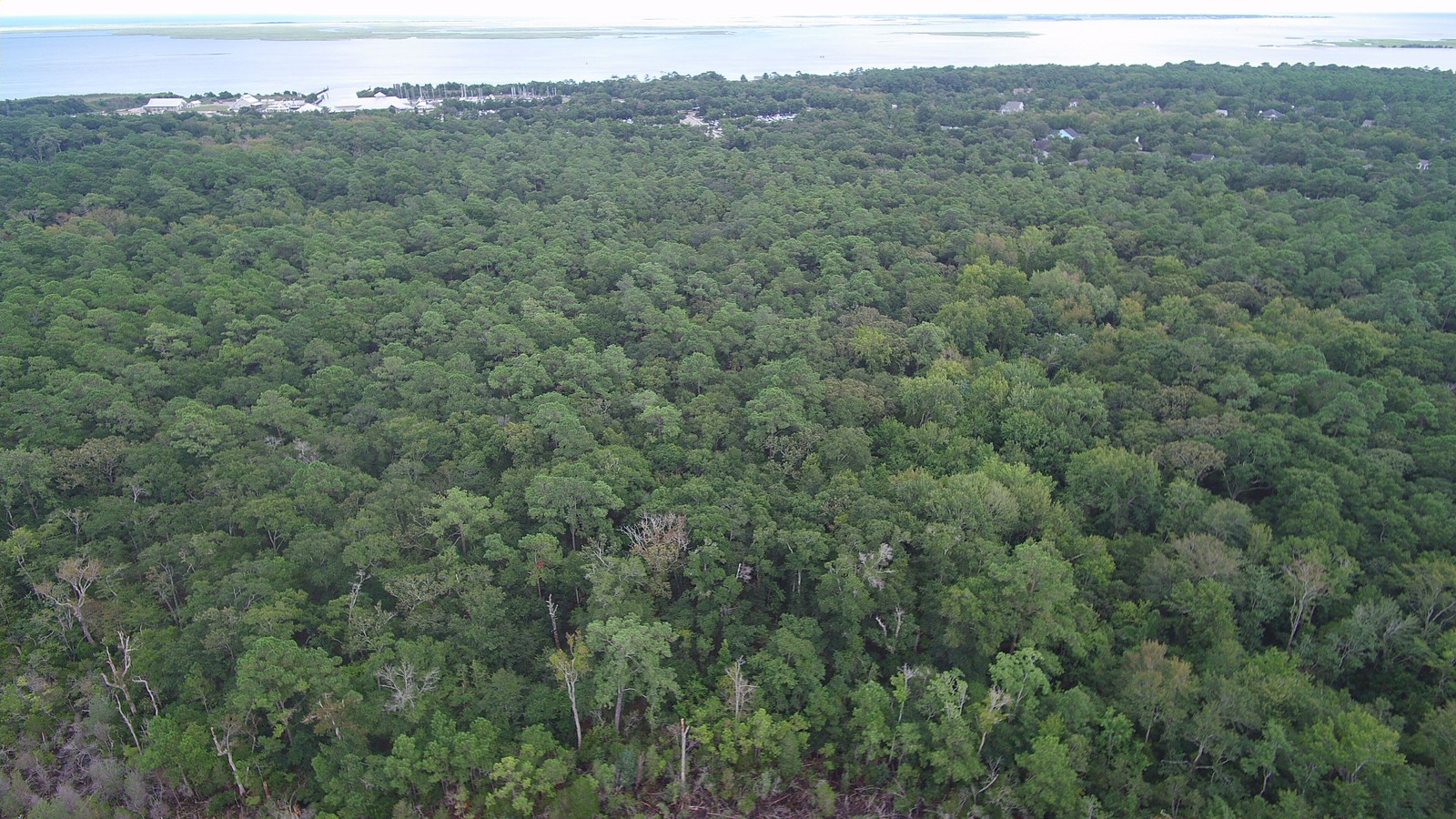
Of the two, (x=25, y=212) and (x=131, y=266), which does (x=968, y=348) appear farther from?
(x=25, y=212)

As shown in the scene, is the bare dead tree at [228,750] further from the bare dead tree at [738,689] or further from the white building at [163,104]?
the white building at [163,104]

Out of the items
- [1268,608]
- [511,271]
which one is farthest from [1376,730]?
[511,271]

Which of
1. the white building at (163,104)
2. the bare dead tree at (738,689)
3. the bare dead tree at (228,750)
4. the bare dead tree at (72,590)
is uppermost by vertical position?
the white building at (163,104)

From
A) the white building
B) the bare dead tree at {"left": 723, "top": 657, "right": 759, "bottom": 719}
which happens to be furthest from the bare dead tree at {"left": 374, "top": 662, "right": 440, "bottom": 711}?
the white building

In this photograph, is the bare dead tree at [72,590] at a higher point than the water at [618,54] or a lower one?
lower

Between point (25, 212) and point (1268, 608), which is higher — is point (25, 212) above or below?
above

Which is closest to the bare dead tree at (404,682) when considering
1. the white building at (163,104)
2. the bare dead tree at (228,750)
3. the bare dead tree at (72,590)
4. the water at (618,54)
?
the bare dead tree at (228,750)

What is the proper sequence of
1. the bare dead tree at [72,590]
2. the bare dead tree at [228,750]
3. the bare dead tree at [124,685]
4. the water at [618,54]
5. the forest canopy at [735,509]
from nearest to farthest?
1. the bare dead tree at [228,750]
2. the forest canopy at [735,509]
3. the bare dead tree at [124,685]
4. the bare dead tree at [72,590]
5. the water at [618,54]
